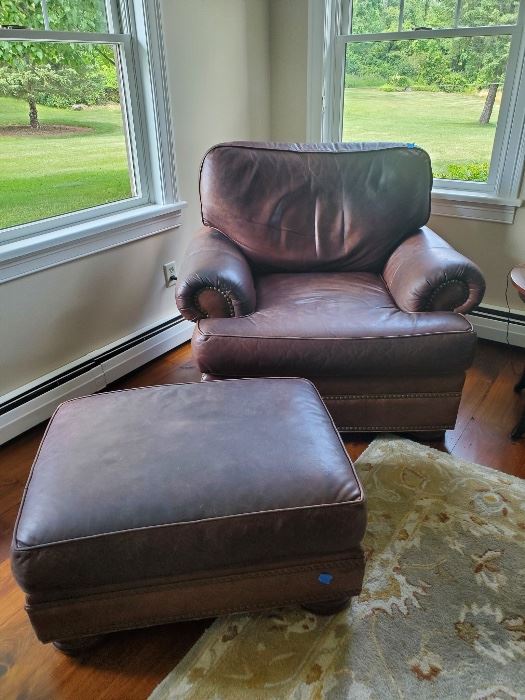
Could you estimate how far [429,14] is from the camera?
2402 mm

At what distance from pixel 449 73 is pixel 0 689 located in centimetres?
278

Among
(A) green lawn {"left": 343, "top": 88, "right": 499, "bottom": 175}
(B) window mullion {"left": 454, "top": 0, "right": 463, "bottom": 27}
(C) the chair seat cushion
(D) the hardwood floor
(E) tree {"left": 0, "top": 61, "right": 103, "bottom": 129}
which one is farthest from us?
(A) green lawn {"left": 343, "top": 88, "right": 499, "bottom": 175}

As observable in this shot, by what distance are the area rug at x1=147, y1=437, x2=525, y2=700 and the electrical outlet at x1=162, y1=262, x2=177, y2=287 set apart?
1484 mm

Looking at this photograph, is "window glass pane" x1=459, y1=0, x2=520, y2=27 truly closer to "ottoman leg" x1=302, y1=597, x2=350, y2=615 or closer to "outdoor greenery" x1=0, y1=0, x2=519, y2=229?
"outdoor greenery" x1=0, y1=0, x2=519, y2=229

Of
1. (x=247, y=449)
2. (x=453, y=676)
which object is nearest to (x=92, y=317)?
(x=247, y=449)

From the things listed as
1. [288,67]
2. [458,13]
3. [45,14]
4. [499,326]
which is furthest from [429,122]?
[45,14]

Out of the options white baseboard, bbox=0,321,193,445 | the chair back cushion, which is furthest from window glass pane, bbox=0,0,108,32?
white baseboard, bbox=0,321,193,445

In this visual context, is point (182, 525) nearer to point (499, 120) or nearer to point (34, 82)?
point (34, 82)

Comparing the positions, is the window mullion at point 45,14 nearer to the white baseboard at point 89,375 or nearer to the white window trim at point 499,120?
the white baseboard at point 89,375

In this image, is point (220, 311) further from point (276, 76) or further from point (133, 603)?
point (276, 76)

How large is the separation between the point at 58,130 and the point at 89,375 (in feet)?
3.17

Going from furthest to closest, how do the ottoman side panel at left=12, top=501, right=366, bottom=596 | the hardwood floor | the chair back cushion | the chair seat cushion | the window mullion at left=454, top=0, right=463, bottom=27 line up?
the window mullion at left=454, top=0, right=463, bottom=27, the chair back cushion, the chair seat cushion, the hardwood floor, the ottoman side panel at left=12, top=501, right=366, bottom=596

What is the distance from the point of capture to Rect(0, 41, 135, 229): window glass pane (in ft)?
6.07

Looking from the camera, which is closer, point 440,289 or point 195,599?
point 195,599
